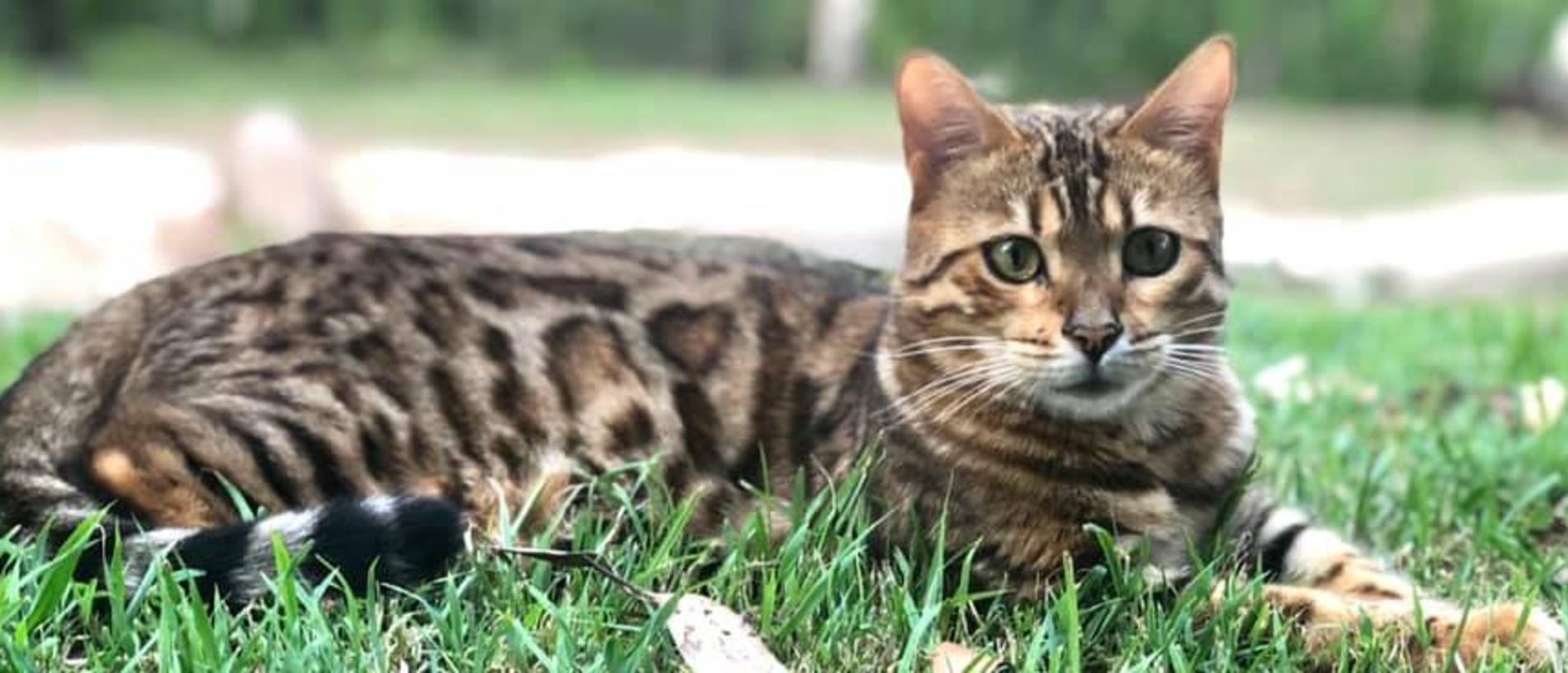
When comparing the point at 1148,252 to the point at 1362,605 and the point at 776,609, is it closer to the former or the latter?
the point at 1362,605

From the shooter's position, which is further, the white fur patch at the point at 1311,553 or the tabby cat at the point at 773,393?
the white fur patch at the point at 1311,553

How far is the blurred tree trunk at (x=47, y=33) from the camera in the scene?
19.0m

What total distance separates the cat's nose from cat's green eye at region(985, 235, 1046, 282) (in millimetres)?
140

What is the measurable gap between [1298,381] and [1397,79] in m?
14.8

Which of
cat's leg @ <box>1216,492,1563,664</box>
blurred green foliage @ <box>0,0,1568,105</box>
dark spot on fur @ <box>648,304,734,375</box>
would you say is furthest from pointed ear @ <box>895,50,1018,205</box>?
blurred green foliage @ <box>0,0,1568,105</box>

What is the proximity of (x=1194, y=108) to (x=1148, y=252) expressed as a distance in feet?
0.92

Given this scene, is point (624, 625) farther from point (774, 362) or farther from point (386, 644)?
point (774, 362)

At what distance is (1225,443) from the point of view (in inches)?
126

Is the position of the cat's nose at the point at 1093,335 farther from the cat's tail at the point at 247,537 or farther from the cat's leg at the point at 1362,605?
the cat's tail at the point at 247,537

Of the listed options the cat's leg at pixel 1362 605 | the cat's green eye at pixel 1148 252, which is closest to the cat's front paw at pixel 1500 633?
the cat's leg at pixel 1362 605

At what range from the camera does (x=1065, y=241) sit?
9.71 feet

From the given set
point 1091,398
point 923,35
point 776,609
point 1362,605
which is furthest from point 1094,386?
point 923,35

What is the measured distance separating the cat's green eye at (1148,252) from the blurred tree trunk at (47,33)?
1791 cm

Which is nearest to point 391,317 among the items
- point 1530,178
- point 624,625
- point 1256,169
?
point 624,625
